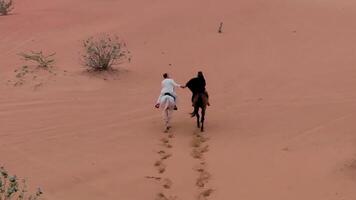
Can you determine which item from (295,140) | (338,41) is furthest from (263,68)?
(295,140)

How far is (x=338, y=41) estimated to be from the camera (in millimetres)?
18125

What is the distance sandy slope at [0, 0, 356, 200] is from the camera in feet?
32.0

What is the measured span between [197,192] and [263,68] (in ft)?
24.4

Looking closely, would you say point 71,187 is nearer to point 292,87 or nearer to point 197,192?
point 197,192

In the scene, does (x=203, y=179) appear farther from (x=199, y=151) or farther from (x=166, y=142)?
(x=166, y=142)

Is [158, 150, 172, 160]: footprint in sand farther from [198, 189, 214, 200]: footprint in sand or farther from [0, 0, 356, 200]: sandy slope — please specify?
[198, 189, 214, 200]: footprint in sand

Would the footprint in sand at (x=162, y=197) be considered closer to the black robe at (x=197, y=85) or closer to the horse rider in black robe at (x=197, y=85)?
the horse rider in black robe at (x=197, y=85)

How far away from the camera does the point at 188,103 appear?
1397 centimetres

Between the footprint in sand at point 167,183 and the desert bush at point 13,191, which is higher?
the desert bush at point 13,191

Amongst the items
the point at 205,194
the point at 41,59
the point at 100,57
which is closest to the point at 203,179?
the point at 205,194

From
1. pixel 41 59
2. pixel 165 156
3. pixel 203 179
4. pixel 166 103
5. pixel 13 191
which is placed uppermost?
pixel 41 59

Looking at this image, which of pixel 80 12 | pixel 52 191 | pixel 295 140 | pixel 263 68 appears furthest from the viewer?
pixel 80 12

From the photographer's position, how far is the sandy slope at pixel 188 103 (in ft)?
32.0

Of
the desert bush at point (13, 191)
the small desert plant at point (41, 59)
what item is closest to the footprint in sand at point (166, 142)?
the desert bush at point (13, 191)
